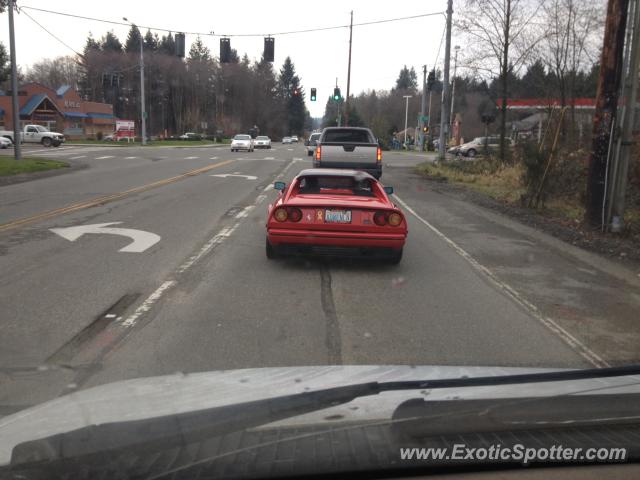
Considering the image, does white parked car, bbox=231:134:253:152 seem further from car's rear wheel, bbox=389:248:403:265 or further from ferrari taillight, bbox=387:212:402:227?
ferrari taillight, bbox=387:212:402:227

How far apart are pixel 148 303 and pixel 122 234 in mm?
4467

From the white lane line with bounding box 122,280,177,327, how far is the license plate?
202 centimetres

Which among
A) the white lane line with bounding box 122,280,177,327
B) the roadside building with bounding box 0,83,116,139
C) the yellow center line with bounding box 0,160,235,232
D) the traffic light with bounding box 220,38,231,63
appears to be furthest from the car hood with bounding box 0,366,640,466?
the roadside building with bounding box 0,83,116,139

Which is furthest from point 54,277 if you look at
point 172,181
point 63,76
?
point 63,76

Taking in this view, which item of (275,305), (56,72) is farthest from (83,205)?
(56,72)

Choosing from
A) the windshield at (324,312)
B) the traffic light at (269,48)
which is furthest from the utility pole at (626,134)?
the traffic light at (269,48)

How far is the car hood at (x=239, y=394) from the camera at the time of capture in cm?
241

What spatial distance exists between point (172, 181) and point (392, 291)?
15.4m

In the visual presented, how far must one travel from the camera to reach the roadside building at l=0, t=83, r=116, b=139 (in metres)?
69.0

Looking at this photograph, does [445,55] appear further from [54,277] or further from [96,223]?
[54,277]

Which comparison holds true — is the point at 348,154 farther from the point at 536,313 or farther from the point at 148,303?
the point at 148,303

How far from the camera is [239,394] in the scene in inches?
109

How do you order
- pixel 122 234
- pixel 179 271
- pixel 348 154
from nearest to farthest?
pixel 179 271 → pixel 122 234 → pixel 348 154

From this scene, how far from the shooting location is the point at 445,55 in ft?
90.1
